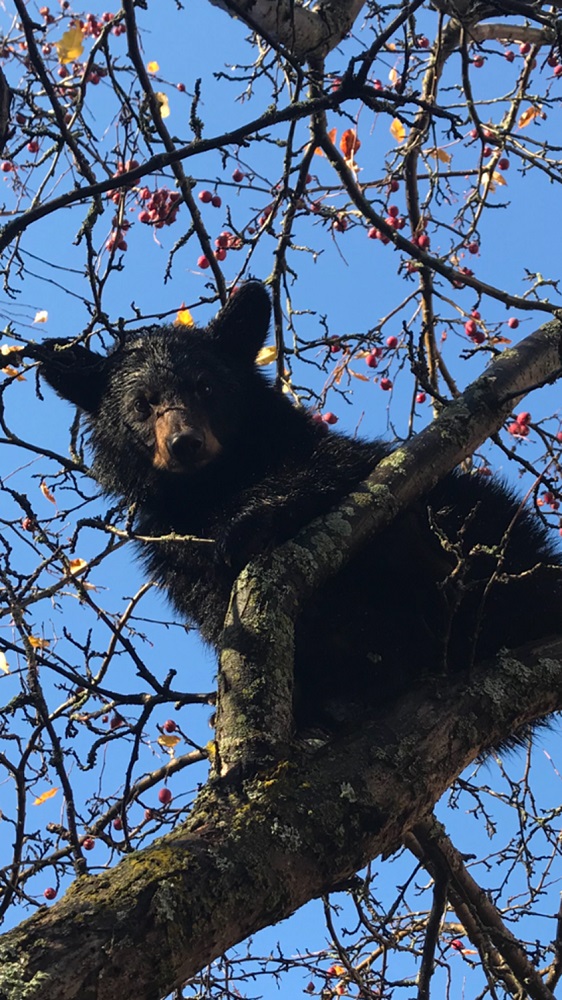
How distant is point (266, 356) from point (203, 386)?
41cm

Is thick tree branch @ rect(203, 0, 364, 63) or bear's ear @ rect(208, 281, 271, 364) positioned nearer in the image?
thick tree branch @ rect(203, 0, 364, 63)

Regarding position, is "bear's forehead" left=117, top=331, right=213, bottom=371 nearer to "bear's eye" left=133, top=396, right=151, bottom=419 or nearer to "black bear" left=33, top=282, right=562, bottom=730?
"black bear" left=33, top=282, right=562, bottom=730

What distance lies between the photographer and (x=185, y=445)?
13.5 feet

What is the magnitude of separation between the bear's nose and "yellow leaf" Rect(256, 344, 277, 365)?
101 cm

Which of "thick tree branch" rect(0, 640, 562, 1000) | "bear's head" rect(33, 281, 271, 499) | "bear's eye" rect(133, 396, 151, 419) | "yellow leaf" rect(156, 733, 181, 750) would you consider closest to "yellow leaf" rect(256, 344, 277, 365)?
"bear's head" rect(33, 281, 271, 499)

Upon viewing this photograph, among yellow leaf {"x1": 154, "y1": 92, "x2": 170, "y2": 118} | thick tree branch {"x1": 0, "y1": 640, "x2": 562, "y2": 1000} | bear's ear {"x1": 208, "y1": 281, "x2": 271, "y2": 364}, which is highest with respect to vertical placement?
yellow leaf {"x1": 154, "y1": 92, "x2": 170, "y2": 118}

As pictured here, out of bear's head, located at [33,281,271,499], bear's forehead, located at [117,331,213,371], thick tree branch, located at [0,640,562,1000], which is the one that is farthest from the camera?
bear's forehead, located at [117,331,213,371]

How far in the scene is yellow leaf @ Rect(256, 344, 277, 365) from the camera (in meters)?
5.05

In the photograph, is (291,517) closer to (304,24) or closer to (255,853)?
(255,853)

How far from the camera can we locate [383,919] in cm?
379

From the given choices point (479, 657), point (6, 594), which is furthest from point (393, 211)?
point (6, 594)

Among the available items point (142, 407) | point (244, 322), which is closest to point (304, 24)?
point (244, 322)

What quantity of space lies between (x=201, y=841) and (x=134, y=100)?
12.0ft

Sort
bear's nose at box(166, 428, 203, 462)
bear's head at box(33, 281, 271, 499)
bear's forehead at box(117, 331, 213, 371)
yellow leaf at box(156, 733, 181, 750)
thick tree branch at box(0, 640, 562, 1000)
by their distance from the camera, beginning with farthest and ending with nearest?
bear's forehead at box(117, 331, 213, 371) → bear's head at box(33, 281, 271, 499) → yellow leaf at box(156, 733, 181, 750) → bear's nose at box(166, 428, 203, 462) → thick tree branch at box(0, 640, 562, 1000)
